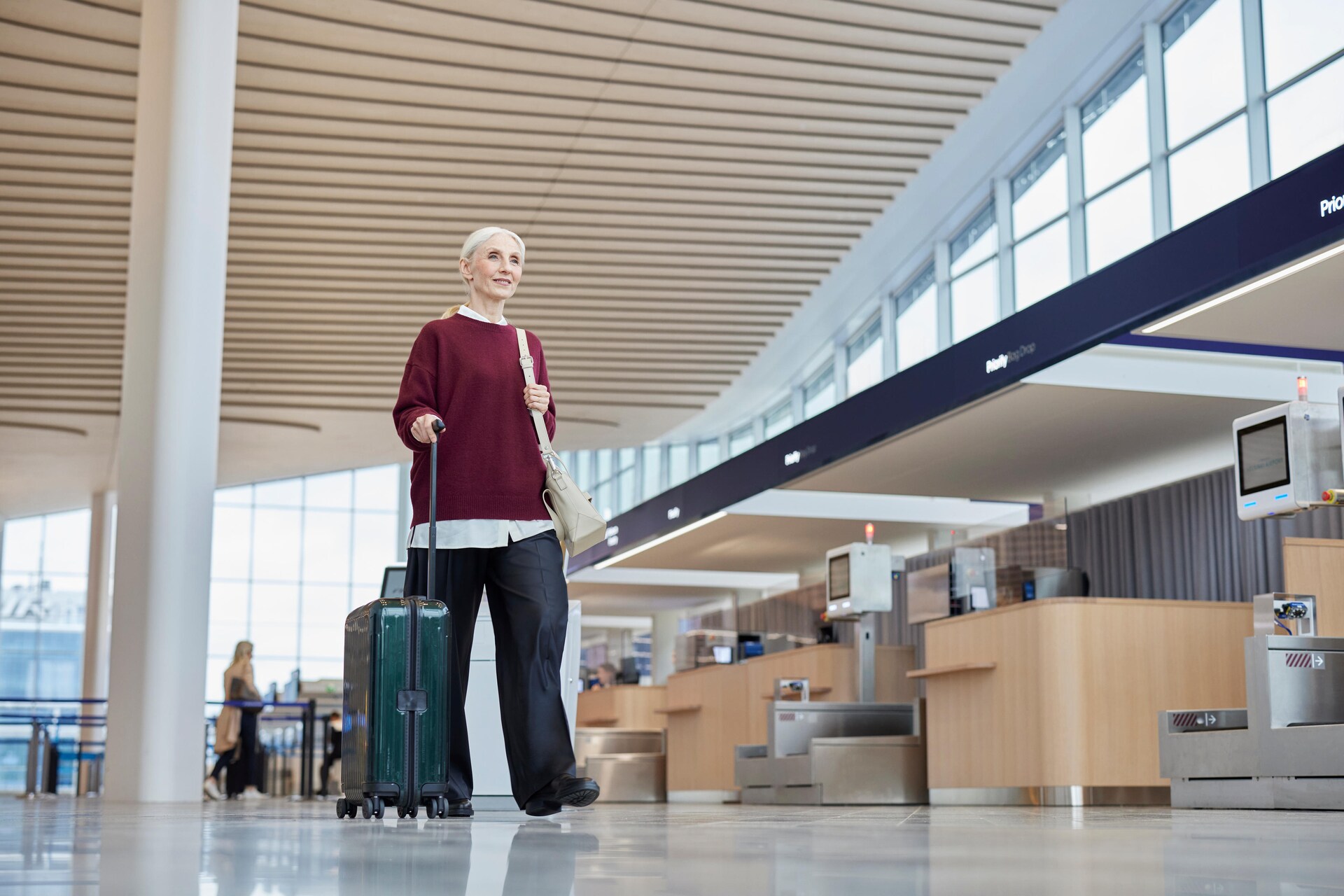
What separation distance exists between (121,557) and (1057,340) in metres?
4.73

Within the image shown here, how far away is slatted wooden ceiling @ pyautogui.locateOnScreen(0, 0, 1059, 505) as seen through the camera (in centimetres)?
927

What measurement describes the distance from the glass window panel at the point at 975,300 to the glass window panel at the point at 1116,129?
60.1 inches

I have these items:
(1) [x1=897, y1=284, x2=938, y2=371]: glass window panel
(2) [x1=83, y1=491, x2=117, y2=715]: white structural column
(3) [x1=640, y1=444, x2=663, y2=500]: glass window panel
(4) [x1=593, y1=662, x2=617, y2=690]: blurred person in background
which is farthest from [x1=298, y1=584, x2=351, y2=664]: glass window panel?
(1) [x1=897, y1=284, x2=938, y2=371]: glass window panel

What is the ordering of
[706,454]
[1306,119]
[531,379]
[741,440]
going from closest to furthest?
[531,379], [1306,119], [741,440], [706,454]

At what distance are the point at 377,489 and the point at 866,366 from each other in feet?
40.7

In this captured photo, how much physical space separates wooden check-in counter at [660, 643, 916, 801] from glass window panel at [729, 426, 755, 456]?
5.55 meters

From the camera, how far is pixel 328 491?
2511 cm

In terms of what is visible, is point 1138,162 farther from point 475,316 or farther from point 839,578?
point 475,316

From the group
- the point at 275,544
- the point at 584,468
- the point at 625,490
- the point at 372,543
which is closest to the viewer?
the point at 625,490

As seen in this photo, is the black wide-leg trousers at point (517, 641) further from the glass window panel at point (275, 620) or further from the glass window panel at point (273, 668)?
the glass window panel at point (275, 620)

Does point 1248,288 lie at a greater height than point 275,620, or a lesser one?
greater

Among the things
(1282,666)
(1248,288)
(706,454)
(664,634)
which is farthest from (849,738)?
(664,634)

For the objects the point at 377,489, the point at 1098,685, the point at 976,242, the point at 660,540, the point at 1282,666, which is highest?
the point at 976,242

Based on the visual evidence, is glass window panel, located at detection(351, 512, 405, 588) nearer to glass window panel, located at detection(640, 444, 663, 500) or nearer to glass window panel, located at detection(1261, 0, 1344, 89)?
glass window panel, located at detection(640, 444, 663, 500)
